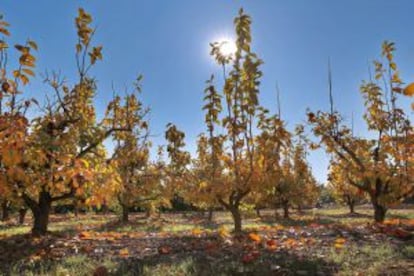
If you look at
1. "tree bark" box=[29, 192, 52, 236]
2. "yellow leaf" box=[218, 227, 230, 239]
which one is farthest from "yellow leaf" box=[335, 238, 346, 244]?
"tree bark" box=[29, 192, 52, 236]

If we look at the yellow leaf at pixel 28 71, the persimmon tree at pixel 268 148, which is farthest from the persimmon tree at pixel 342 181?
the yellow leaf at pixel 28 71

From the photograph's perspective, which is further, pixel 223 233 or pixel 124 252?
pixel 223 233

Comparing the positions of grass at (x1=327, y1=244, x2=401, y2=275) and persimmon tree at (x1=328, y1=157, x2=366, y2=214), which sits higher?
persimmon tree at (x1=328, y1=157, x2=366, y2=214)

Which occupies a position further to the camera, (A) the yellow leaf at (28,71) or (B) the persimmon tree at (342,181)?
(B) the persimmon tree at (342,181)

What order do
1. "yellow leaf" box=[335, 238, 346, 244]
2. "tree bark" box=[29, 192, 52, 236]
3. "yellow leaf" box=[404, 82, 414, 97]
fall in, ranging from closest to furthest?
"yellow leaf" box=[404, 82, 414, 97]
"yellow leaf" box=[335, 238, 346, 244]
"tree bark" box=[29, 192, 52, 236]

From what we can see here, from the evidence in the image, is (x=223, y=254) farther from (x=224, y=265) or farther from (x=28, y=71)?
(x=28, y=71)

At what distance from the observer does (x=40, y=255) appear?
297 inches

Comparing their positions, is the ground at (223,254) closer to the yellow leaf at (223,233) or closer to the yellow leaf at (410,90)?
the yellow leaf at (223,233)

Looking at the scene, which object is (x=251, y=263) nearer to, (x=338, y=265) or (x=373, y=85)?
(x=338, y=265)

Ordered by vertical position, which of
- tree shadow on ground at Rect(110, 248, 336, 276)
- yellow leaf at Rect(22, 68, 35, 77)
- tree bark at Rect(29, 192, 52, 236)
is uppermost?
yellow leaf at Rect(22, 68, 35, 77)

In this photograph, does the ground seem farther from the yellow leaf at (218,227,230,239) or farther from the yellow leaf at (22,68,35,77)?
the yellow leaf at (22,68,35,77)

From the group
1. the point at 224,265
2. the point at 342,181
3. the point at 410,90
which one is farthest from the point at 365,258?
the point at 342,181

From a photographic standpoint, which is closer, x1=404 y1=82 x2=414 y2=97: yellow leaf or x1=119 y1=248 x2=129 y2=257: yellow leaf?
x1=404 y1=82 x2=414 y2=97: yellow leaf

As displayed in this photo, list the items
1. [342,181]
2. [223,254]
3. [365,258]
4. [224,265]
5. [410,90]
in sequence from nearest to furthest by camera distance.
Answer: [410,90]
[224,265]
[365,258]
[223,254]
[342,181]
